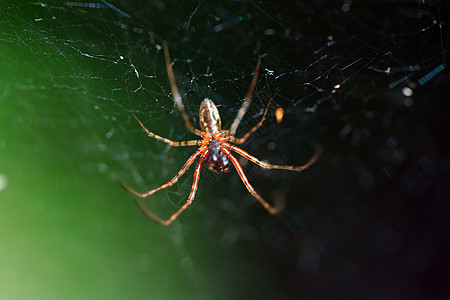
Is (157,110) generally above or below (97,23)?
below

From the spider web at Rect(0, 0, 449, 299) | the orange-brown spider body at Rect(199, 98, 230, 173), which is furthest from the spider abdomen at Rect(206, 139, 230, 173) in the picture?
the spider web at Rect(0, 0, 449, 299)

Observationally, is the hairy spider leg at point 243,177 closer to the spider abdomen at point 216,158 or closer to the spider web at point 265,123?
the spider abdomen at point 216,158

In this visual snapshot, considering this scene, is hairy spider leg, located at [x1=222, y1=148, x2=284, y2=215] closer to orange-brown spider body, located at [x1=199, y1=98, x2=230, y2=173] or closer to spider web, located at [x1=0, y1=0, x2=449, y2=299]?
orange-brown spider body, located at [x1=199, y1=98, x2=230, y2=173]

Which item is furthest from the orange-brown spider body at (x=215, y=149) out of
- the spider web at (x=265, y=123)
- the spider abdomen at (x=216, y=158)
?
A: the spider web at (x=265, y=123)

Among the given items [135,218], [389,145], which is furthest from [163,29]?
[389,145]

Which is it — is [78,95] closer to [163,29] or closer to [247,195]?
[163,29]
